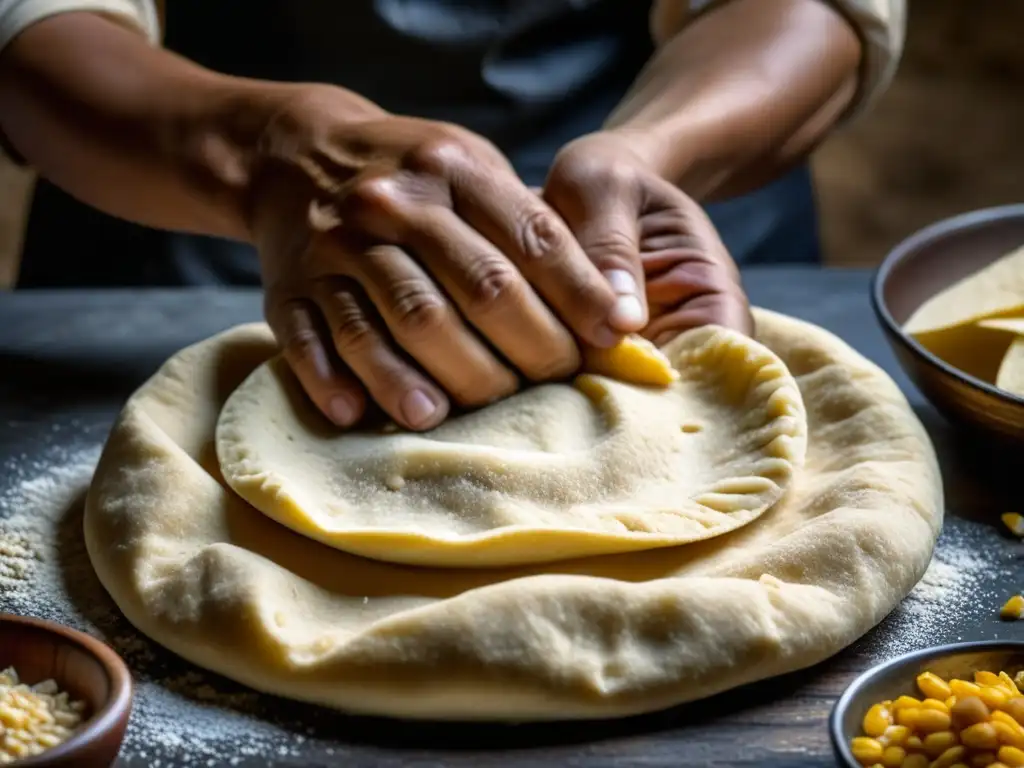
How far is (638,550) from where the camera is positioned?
60.2 inches

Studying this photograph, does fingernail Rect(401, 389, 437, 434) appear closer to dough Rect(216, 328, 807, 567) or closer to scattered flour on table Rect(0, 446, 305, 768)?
dough Rect(216, 328, 807, 567)

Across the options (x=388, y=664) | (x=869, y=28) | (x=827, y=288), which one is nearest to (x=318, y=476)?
(x=388, y=664)

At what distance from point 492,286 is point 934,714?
0.79m

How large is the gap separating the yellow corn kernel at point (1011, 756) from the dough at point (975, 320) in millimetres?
861

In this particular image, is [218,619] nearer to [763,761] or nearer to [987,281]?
[763,761]

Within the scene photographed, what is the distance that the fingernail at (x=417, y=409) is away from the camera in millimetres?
1700

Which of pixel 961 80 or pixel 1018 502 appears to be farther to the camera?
pixel 961 80

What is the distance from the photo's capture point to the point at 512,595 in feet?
4.56

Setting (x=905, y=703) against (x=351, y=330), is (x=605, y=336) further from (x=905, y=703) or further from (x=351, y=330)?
(x=905, y=703)

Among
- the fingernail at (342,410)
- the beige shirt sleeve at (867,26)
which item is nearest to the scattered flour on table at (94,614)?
the fingernail at (342,410)

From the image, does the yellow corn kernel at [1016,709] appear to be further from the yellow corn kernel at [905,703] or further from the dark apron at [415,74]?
the dark apron at [415,74]

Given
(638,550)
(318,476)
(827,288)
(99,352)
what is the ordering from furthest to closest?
(827,288) < (99,352) < (318,476) < (638,550)

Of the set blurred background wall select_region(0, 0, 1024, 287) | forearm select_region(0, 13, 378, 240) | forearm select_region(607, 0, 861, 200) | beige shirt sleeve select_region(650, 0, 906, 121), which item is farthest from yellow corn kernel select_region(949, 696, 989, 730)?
blurred background wall select_region(0, 0, 1024, 287)

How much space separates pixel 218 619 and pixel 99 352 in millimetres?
1094
